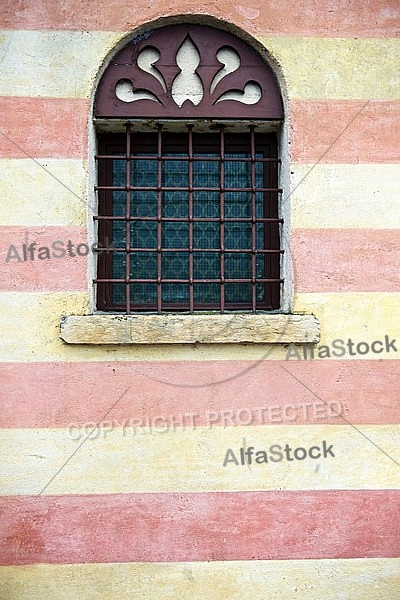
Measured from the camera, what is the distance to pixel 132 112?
13.6 ft

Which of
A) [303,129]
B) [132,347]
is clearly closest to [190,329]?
[132,347]

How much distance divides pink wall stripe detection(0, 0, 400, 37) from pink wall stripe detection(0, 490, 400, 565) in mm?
2577

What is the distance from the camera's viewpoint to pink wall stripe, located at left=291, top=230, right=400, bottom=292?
161 inches

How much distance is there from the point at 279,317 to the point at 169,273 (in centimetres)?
72

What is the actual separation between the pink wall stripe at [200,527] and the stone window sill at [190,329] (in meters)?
0.83

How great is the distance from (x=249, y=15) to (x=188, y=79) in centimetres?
49

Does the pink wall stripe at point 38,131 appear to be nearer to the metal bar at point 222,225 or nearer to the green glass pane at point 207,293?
the metal bar at point 222,225

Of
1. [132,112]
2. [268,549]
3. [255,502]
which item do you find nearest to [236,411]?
[255,502]

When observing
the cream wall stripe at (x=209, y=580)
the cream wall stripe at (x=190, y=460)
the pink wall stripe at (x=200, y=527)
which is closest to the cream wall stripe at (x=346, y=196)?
the cream wall stripe at (x=190, y=460)

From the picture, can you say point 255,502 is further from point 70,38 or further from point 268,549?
point 70,38

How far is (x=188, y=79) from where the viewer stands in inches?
165

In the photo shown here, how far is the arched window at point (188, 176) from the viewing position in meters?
4.16

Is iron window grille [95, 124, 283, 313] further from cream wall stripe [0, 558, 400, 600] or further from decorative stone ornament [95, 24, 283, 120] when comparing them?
cream wall stripe [0, 558, 400, 600]

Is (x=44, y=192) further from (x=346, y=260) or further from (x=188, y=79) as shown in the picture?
(x=346, y=260)
